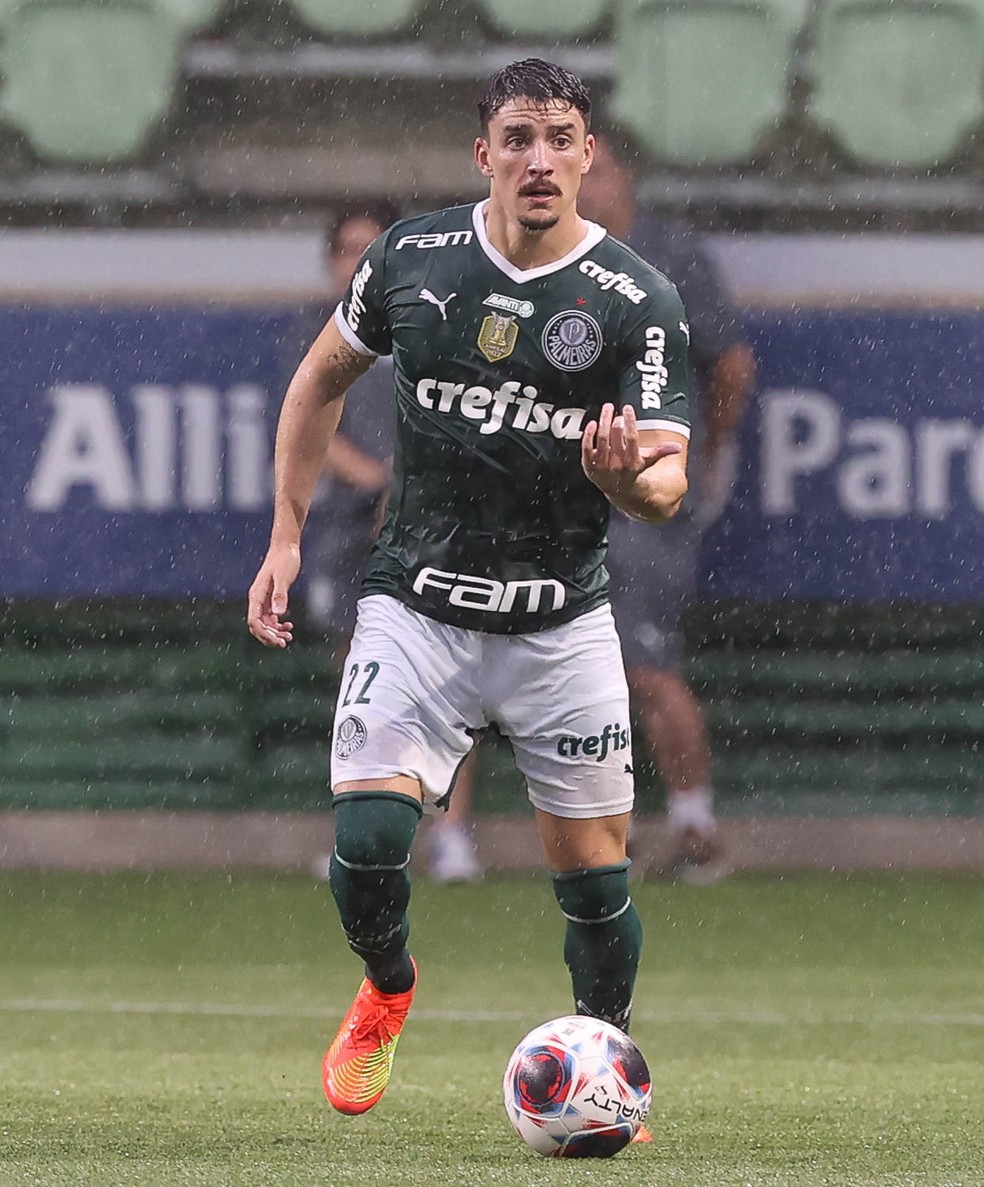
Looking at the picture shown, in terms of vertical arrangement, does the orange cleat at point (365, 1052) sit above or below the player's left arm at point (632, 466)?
below

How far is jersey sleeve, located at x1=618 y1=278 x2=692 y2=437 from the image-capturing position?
15.3ft

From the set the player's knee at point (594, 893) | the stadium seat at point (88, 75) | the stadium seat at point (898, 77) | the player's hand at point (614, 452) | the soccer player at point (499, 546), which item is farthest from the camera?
the stadium seat at point (88, 75)

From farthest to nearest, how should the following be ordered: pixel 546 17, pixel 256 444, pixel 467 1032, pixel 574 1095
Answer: pixel 546 17, pixel 256 444, pixel 467 1032, pixel 574 1095

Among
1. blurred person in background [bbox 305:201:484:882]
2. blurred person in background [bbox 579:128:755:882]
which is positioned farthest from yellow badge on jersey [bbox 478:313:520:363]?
blurred person in background [bbox 305:201:484:882]

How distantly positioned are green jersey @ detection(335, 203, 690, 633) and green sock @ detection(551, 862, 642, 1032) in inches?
19.7

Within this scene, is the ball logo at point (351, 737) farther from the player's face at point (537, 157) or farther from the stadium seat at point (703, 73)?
the stadium seat at point (703, 73)

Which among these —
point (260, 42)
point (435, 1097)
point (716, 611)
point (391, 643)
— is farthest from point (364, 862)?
point (260, 42)

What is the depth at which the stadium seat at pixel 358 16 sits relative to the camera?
980 cm

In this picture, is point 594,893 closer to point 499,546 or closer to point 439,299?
point 499,546

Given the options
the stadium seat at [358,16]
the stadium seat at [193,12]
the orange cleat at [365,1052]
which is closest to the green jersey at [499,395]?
the orange cleat at [365,1052]

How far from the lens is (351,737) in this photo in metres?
4.82

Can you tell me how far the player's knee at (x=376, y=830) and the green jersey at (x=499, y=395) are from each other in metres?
0.38

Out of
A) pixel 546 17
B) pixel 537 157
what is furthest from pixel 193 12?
pixel 537 157

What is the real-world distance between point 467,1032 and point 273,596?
5.98 ft
